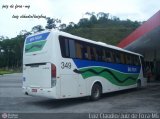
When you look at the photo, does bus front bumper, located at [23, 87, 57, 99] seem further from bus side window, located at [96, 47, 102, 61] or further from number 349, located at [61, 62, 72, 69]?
bus side window, located at [96, 47, 102, 61]

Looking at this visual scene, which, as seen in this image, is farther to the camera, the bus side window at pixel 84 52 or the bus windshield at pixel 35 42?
the bus side window at pixel 84 52

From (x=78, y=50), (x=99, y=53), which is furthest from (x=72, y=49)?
(x=99, y=53)

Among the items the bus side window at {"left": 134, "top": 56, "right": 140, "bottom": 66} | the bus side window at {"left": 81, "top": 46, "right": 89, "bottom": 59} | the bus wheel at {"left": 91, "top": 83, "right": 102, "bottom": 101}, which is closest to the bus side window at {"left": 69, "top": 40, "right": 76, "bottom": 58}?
the bus side window at {"left": 81, "top": 46, "right": 89, "bottom": 59}

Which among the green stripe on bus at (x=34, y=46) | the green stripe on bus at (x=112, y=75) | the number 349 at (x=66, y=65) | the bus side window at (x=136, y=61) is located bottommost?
the green stripe on bus at (x=112, y=75)

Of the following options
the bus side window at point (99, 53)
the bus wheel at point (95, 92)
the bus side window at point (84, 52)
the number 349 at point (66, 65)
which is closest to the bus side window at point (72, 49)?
the number 349 at point (66, 65)

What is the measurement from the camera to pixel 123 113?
11.6m

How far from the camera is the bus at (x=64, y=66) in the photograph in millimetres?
13102

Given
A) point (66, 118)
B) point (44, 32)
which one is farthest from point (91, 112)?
point (44, 32)

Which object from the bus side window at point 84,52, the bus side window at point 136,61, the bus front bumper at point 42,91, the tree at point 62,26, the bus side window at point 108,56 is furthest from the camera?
the tree at point 62,26

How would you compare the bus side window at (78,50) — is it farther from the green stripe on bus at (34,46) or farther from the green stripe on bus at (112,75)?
the green stripe on bus at (34,46)

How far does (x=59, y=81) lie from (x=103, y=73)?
13.2 ft

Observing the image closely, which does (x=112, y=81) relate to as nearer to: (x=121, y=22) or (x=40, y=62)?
(x=40, y=62)

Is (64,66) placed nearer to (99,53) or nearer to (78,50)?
(78,50)

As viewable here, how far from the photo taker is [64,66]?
13.4 metres
